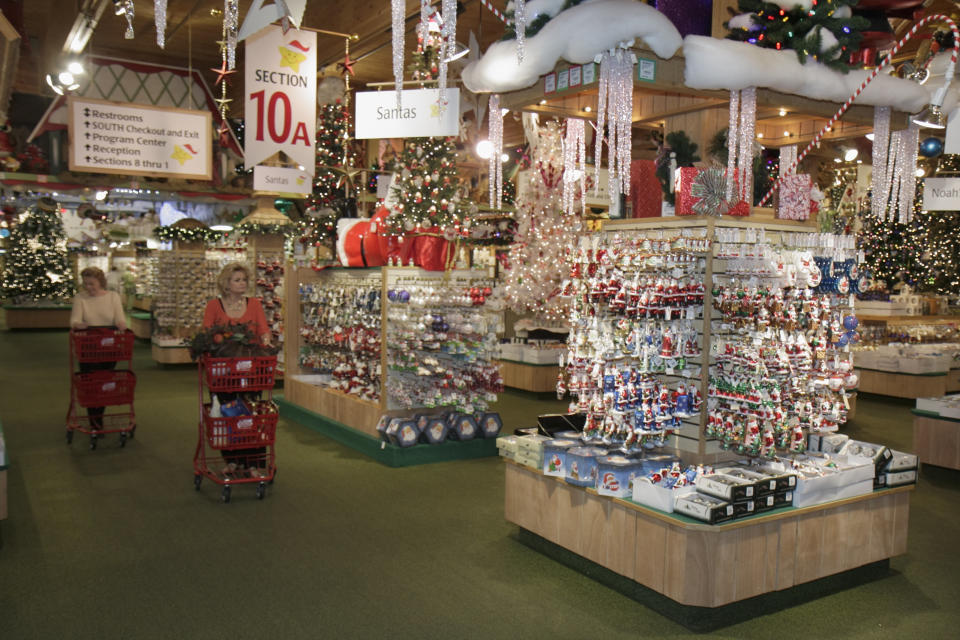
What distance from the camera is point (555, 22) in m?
3.48

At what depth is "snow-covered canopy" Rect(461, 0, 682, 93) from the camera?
3334 mm

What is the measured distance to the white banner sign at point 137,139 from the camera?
22.6 feet

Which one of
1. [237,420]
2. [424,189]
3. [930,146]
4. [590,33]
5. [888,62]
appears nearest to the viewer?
[590,33]

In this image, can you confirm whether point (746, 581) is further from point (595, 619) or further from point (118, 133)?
point (118, 133)

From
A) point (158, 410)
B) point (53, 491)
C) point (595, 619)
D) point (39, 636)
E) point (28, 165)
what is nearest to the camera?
point (39, 636)

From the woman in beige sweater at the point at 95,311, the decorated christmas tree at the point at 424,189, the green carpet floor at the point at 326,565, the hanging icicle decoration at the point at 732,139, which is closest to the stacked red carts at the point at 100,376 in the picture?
the woman in beige sweater at the point at 95,311

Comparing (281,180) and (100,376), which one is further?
(281,180)

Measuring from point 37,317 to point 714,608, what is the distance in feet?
66.9

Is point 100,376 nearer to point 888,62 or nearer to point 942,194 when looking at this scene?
point 888,62

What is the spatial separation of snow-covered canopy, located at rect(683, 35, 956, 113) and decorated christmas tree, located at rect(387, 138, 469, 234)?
3.36 meters

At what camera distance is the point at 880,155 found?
4.34m

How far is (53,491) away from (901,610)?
18.3ft

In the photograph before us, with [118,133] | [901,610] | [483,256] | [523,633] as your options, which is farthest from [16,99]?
[901,610]

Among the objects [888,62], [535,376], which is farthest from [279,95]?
[888,62]
